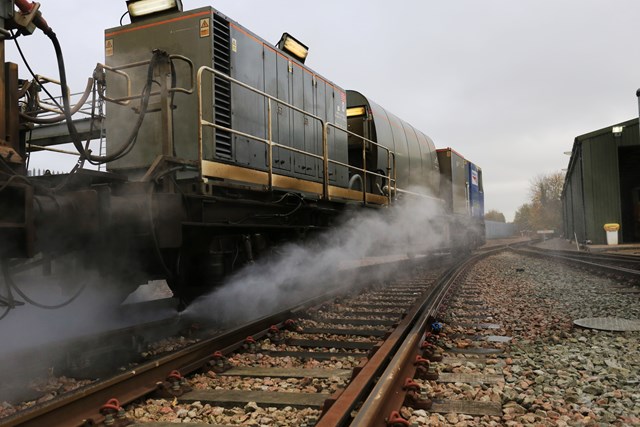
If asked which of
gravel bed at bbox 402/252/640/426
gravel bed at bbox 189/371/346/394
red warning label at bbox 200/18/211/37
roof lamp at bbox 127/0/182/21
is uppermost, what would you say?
roof lamp at bbox 127/0/182/21

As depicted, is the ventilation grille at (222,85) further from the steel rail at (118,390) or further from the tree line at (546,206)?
the tree line at (546,206)

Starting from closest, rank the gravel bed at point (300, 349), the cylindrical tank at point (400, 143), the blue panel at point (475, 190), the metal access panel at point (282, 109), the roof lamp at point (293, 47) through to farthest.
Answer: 1. the gravel bed at point (300, 349)
2. the metal access panel at point (282, 109)
3. the roof lamp at point (293, 47)
4. the cylindrical tank at point (400, 143)
5. the blue panel at point (475, 190)

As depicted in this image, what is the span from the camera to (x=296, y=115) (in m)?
6.95

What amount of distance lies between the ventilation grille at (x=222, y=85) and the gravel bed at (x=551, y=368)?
9.95 ft

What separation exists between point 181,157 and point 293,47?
2.71 meters

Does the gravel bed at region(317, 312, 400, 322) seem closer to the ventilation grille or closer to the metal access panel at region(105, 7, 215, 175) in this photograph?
the ventilation grille

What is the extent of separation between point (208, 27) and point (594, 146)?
2230cm

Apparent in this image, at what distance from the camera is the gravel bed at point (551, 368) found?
264cm

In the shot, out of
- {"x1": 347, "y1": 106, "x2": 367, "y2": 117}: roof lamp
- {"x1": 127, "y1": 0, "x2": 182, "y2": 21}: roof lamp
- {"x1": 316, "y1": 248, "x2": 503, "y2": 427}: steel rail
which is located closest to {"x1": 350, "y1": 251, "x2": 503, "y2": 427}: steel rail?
{"x1": 316, "y1": 248, "x2": 503, "y2": 427}: steel rail

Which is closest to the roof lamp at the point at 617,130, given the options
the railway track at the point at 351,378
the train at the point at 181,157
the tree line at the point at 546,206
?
the train at the point at 181,157

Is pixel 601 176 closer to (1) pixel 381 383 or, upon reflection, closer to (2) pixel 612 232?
(2) pixel 612 232

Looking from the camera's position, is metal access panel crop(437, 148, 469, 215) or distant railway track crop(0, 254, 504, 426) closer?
distant railway track crop(0, 254, 504, 426)

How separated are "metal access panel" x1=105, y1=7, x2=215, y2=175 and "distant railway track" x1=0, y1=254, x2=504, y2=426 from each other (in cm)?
212

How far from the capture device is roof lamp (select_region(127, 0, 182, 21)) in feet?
18.3
